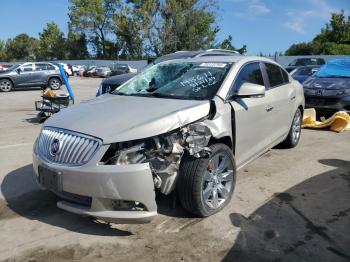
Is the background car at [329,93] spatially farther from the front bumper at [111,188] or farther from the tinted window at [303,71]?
the front bumper at [111,188]

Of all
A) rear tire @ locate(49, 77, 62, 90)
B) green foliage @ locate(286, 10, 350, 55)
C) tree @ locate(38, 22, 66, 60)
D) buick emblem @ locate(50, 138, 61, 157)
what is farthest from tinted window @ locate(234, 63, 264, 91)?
tree @ locate(38, 22, 66, 60)

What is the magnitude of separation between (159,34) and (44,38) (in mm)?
33141

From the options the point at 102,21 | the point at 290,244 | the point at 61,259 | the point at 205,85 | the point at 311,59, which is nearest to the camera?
the point at 61,259

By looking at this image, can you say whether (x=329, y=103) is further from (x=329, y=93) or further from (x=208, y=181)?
(x=208, y=181)

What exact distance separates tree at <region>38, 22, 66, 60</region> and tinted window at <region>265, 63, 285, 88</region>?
2776 inches

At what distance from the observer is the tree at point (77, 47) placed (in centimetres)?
6969

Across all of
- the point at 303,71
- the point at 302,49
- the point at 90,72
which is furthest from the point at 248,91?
the point at 302,49

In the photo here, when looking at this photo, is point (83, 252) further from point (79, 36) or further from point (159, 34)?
point (79, 36)

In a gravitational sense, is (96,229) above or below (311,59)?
below

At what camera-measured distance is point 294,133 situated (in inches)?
273

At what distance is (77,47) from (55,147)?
7152 cm

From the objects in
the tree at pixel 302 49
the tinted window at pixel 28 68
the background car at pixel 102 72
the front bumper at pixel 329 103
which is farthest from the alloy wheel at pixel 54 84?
the tree at pixel 302 49

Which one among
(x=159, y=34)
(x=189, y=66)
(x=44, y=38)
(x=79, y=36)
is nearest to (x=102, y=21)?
(x=79, y=36)

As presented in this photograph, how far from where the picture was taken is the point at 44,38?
72.3m
